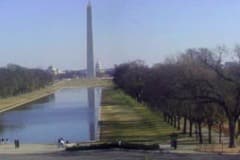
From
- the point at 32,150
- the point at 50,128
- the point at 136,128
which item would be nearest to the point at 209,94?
the point at 32,150

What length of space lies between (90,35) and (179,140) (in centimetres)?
9305

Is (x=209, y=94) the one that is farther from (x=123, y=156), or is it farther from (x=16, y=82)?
(x=16, y=82)

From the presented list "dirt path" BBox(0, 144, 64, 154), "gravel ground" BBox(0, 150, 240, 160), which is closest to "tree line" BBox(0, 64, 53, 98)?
"dirt path" BBox(0, 144, 64, 154)

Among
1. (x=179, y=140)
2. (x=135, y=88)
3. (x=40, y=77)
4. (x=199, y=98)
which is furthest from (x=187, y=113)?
(x=40, y=77)

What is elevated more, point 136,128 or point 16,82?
point 16,82

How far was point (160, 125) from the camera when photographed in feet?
181

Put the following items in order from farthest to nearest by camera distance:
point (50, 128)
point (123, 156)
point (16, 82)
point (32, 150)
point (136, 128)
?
point (16, 82), point (50, 128), point (136, 128), point (32, 150), point (123, 156)

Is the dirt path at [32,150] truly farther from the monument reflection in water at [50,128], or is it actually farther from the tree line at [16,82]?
the tree line at [16,82]

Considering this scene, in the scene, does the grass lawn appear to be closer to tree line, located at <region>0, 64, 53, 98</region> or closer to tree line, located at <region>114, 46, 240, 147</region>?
tree line, located at <region>114, 46, 240, 147</region>

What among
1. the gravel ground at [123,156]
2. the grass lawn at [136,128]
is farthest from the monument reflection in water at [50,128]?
the gravel ground at [123,156]

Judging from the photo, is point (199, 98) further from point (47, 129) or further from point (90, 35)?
point (90, 35)

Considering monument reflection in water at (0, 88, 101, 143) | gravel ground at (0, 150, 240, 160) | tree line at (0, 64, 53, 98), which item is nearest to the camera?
gravel ground at (0, 150, 240, 160)

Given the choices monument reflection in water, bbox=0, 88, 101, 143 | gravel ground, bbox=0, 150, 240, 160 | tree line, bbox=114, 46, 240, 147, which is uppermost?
tree line, bbox=114, 46, 240, 147

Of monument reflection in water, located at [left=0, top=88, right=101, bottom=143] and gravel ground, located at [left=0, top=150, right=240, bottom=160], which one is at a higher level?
gravel ground, located at [left=0, top=150, right=240, bottom=160]
